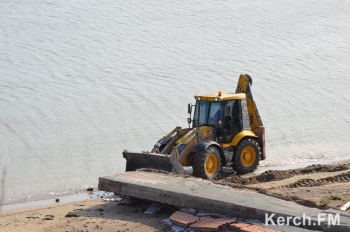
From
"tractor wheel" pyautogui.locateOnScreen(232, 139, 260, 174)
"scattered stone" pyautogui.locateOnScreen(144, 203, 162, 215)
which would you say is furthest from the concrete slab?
"tractor wheel" pyautogui.locateOnScreen(232, 139, 260, 174)

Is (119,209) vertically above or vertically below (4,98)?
below

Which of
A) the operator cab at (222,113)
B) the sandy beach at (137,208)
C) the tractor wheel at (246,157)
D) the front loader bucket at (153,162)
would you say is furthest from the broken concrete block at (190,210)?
the tractor wheel at (246,157)

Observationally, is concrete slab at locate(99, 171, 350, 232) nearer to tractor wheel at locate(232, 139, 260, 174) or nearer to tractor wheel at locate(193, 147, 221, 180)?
tractor wheel at locate(193, 147, 221, 180)

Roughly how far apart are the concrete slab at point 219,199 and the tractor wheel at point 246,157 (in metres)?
2.88

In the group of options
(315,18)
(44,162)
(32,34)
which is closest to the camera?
(44,162)

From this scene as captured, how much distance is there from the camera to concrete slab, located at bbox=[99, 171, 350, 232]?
11.2 m

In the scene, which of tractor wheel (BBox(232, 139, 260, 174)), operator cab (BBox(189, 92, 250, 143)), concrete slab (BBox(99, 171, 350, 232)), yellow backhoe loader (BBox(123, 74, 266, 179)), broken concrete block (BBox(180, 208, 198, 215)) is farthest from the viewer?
tractor wheel (BBox(232, 139, 260, 174))

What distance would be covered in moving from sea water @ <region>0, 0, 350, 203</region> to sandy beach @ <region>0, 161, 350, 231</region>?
5.36 feet

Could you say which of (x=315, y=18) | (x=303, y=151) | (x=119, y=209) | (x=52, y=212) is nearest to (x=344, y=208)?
(x=119, y=209)

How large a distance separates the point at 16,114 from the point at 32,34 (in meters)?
7.57

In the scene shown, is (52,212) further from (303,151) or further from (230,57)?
(230,57)

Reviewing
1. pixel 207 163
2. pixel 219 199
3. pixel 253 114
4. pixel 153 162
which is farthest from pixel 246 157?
pixel 219 199

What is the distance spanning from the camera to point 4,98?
71.6 ft

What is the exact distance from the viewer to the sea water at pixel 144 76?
739 inches
